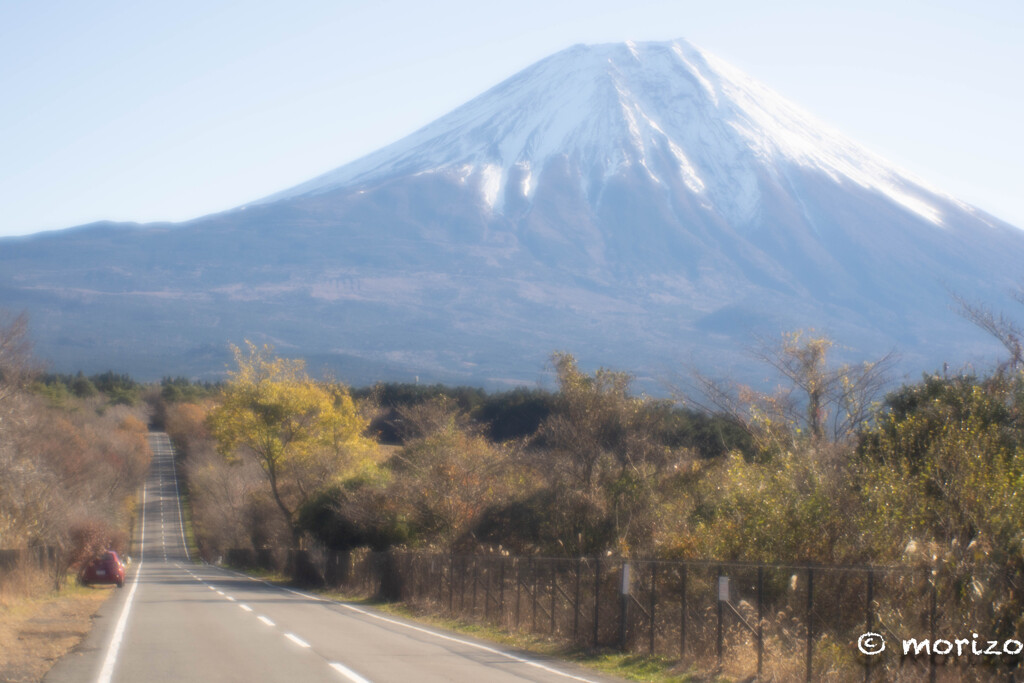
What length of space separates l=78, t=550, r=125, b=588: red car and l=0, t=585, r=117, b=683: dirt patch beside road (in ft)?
25.6

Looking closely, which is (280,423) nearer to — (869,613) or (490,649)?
(490,649)

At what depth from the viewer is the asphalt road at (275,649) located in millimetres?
12055

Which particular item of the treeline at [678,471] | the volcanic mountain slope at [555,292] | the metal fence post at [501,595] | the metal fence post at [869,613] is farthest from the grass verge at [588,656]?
the volcanic mountain slope at [555,292]

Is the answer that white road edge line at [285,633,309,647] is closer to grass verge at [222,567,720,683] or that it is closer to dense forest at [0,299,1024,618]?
grass verge at [222,567,720,683]

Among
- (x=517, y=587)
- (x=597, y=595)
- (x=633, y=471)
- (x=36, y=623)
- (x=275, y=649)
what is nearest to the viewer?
(x=275, y=649)

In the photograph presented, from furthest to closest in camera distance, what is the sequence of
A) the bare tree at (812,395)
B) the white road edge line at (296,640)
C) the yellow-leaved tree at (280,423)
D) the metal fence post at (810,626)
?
1. the yellow-leaved tree at (280,423)
2. the bare tree at (812,395)
3. the white road edge line at (296,640)
4. the metal fence post at (810,626)

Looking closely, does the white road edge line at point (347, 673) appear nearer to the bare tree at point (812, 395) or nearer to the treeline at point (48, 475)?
the treeline at point (48, 475)

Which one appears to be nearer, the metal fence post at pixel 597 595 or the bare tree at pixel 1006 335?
the metal fence post at pixel 597 595

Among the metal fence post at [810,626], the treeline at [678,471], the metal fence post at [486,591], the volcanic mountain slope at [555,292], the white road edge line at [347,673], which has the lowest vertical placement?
the metal fence post at [486,591]

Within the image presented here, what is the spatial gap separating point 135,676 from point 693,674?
727cm

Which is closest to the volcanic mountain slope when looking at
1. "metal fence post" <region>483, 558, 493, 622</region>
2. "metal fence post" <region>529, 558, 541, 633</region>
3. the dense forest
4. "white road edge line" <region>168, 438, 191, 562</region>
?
"white road edge line" <region>168, 438, 191, 562</region>

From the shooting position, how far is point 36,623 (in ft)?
59.3

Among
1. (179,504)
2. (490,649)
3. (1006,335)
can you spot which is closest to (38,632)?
(490,649)

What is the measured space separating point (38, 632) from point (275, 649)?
4.78m
